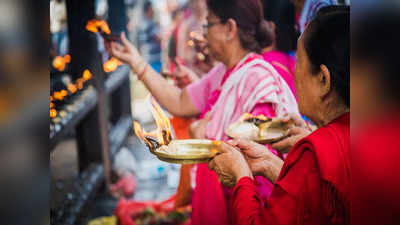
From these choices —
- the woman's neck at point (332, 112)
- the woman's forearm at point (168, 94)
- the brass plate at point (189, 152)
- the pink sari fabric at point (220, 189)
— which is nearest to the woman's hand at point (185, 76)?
the woman's forearm at point (168, 94)

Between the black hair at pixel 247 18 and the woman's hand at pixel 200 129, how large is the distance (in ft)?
1.61

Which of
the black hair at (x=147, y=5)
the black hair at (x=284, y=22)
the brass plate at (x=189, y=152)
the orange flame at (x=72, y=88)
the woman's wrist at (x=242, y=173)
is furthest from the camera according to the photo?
the black hair at (x=147, y=5)

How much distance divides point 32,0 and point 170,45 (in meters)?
2.38

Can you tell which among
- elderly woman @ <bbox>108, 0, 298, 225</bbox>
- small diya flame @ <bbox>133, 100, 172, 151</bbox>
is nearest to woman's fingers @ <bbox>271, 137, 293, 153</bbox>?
elderly woman @ <bbox>108, 0, 298, 225</bbox>

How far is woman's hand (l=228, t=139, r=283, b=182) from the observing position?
5.65 feet

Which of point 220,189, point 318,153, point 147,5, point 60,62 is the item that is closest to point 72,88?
point 60,62

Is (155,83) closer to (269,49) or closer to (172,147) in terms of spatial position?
(269,49)

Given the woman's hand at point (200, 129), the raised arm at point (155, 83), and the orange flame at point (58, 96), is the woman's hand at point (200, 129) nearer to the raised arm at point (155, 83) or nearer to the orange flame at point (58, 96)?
the raised arm at point (155, 83)

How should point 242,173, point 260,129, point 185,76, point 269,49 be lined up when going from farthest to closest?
point 185,76 → point 269,49 → point 260,129 → point 242,173

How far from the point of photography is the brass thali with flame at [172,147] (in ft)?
5.34

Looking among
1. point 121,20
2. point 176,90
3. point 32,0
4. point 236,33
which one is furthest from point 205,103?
point 32,0

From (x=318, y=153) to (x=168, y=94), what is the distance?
59.9 inches

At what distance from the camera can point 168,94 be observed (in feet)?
8.49

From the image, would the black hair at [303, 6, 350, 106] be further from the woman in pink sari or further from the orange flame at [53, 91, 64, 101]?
the orange flame at [53, 91, 64, 101]
